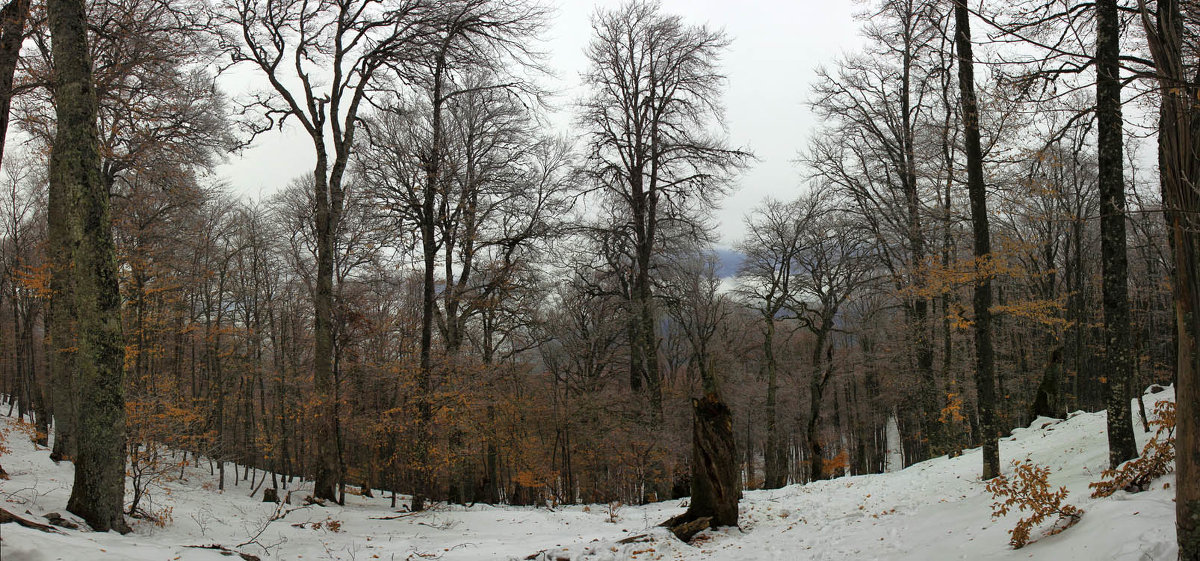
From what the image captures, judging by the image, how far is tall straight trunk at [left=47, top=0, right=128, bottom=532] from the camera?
6242 mm

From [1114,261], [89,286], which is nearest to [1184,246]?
[1114,261]

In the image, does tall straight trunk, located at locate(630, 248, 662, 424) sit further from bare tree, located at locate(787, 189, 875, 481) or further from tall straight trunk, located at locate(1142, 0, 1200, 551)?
tall straight trunk, located at locate(1142, 0, 1200, 551)

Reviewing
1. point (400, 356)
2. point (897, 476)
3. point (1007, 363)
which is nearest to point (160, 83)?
point (400, 356)

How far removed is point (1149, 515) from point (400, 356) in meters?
15.9

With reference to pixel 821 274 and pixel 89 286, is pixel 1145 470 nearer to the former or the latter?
pixel 89 286

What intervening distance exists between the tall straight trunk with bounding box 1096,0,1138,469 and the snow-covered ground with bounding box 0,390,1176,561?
0.65m

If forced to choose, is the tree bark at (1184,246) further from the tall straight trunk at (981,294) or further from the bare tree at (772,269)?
the bare tree at (772,269)

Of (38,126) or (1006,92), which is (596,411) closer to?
(1006,92)

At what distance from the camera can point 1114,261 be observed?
7.24m

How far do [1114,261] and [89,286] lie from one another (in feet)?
39.5

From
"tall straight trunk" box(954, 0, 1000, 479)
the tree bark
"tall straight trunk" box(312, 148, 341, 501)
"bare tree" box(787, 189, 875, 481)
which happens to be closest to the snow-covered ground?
the tree bark

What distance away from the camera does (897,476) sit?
13.1 m

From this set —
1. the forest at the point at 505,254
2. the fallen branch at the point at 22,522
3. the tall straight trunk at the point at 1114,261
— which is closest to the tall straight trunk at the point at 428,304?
the forest at the point at 505,254

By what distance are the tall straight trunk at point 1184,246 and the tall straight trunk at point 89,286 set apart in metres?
9.38
